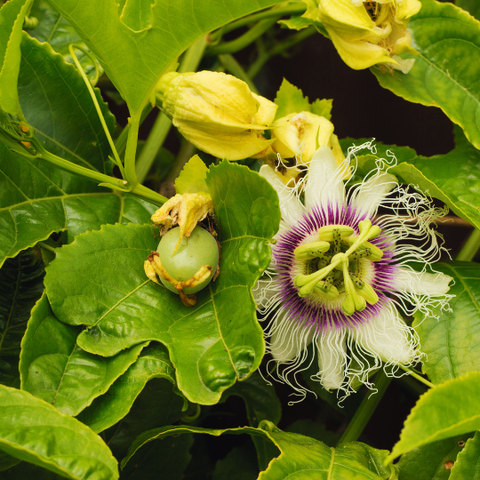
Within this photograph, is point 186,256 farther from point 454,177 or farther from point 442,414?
point 454,177

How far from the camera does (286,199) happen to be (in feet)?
2.33

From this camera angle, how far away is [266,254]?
0.56m

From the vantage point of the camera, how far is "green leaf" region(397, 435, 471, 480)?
69cm

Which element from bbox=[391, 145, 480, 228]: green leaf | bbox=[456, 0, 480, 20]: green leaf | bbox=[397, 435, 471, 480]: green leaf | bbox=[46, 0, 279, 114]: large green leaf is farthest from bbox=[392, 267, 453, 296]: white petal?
bbox=[456, 0, 480, 20]: green leaf

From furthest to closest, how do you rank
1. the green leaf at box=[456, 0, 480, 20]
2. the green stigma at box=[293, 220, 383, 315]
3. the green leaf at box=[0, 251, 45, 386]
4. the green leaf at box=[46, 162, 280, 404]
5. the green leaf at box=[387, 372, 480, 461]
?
the green leaf at box=[456, 0, 480, 20]
the green leaf at box=[0, 251, 45, 386]
the green stigma at box=[293, 220, 383, 315]
the green leaf at box=[46, 162, 280, 404]
the green leaf at box=[387, 372, 480, 461]

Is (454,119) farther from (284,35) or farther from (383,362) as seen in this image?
(284,35)

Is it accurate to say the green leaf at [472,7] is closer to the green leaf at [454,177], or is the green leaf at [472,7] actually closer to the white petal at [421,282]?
the green leaf at [454,177]

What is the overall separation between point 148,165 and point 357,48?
1.49 feet

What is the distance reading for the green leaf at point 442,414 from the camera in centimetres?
42

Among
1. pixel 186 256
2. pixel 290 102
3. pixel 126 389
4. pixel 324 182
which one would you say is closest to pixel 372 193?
pixel 324 182

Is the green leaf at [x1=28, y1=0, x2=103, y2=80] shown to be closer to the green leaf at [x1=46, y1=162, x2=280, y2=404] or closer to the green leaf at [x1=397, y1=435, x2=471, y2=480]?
the green leaf at [x1=46, y1=162, x2=280, y2=404]

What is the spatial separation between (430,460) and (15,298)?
67cm

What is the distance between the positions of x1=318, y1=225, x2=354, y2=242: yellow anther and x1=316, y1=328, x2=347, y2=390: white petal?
143 millimetres

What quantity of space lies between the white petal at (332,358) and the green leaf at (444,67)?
1.29 feet
